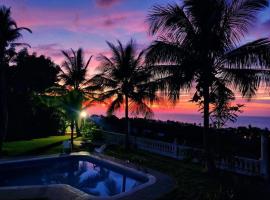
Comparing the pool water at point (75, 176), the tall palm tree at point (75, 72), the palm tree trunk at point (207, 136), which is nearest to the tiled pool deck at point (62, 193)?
the pool water at point (75, 176)

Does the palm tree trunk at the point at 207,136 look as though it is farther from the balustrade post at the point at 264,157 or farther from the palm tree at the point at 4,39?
the palm tree at the point at 4,39

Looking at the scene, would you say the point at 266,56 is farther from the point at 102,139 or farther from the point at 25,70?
the point at 25,70

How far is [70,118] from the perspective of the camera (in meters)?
19.8

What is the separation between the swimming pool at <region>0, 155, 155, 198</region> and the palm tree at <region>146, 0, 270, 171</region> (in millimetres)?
3122

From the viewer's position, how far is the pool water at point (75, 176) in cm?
1176

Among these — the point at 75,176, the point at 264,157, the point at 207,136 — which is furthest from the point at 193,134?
Answer: the point at 75,176

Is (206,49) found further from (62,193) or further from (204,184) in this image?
(62,193)

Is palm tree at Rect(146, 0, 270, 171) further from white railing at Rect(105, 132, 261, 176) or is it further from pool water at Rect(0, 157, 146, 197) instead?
pool water at Rect(0, 157, 146, 197)

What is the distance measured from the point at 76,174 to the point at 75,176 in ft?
0.75

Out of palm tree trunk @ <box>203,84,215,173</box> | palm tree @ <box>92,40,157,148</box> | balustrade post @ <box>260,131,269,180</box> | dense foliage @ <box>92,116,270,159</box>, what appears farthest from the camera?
palm tree @ <box>92,40,157,148</box>

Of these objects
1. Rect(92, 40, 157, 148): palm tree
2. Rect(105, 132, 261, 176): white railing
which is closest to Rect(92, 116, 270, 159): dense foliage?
Rect(105, 132, 261, 176): white railing

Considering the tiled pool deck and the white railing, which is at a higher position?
the white railing

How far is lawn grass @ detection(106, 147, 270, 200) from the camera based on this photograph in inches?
342

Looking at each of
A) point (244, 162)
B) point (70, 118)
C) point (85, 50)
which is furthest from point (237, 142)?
point (85, 50)
